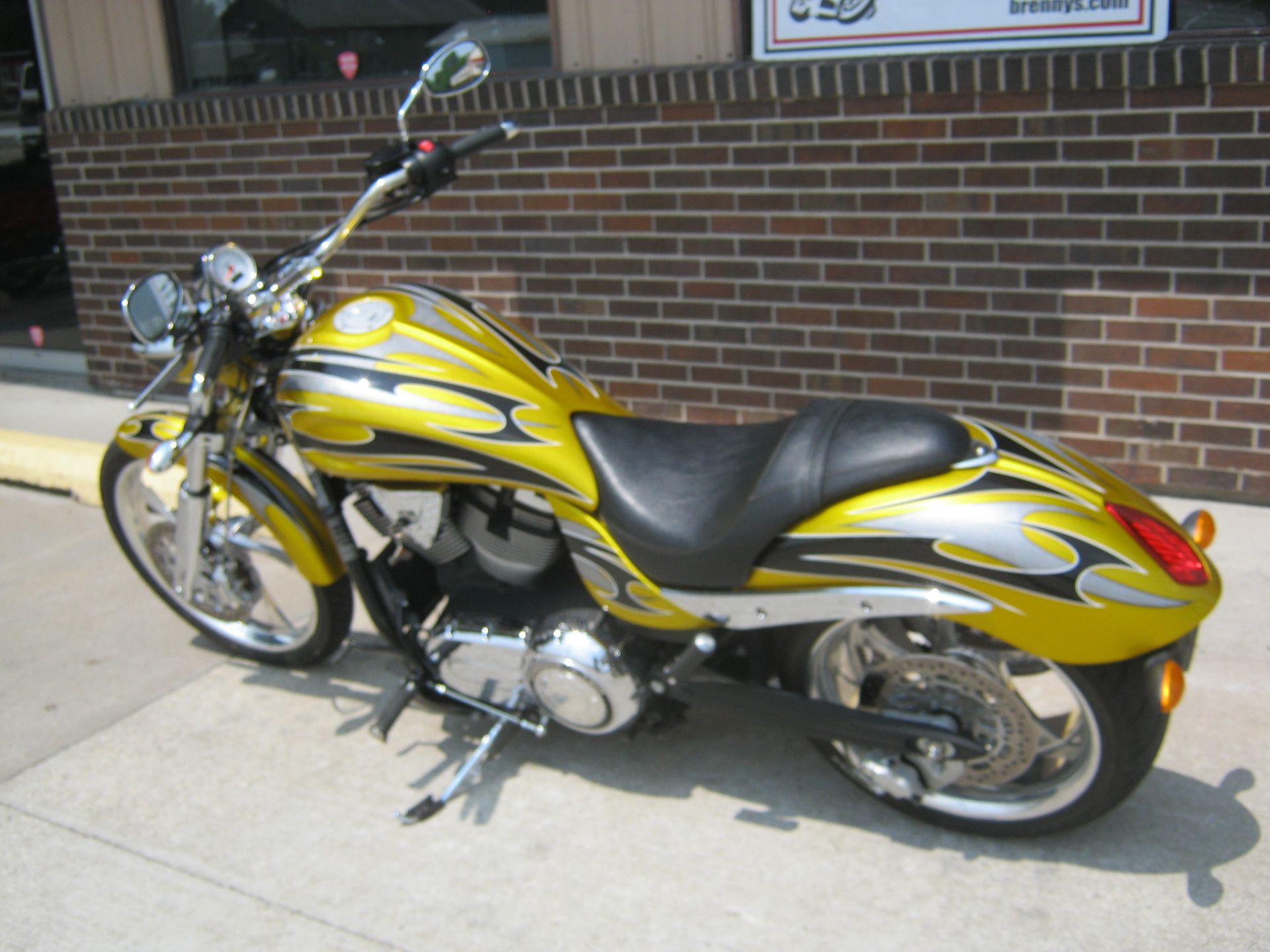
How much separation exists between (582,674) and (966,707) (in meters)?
0.82

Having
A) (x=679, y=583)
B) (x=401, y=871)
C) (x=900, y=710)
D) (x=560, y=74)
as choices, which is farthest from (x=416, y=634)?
(x=560, y=74)

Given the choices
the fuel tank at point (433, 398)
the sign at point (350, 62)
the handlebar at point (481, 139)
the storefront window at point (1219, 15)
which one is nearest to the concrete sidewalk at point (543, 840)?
the fuel tank at point (433, 398)

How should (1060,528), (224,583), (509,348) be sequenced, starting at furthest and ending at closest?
(224,583) < (509,348) < (1060,528)

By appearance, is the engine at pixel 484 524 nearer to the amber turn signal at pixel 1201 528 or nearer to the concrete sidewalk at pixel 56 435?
the amber turn signal at pixel 1201 528

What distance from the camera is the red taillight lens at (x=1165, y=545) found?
242 cm

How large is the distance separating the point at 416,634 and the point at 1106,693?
5.25 feet

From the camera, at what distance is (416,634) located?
318cm

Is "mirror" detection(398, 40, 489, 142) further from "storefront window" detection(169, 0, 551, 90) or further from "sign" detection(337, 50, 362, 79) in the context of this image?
"sign" detection(337, 50, 362, 79)

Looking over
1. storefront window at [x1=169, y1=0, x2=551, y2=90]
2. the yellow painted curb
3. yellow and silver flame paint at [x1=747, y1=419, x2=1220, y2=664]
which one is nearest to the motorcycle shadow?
yellow and silver flame paint at [x1=747, y1=419, x2=1220, y2=664]

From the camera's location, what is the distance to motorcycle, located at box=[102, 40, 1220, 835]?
2473 millimetres

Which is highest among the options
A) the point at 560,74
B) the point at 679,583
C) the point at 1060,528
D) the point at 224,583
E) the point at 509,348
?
the point at 560,74

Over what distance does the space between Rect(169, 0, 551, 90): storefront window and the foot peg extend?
9.86 ft

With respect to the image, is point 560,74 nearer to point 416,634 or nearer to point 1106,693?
point 416,634

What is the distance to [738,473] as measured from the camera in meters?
2.68
